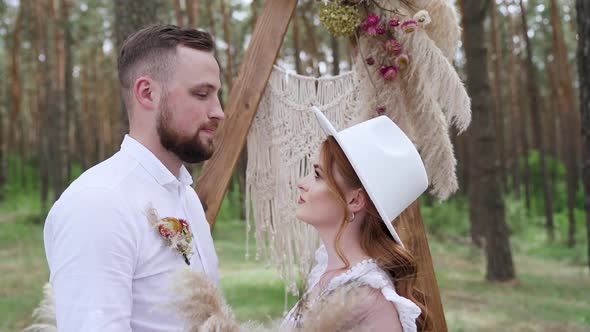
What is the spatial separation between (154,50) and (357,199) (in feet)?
2.27

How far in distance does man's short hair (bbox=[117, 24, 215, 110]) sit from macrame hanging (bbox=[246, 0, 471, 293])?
96 cm

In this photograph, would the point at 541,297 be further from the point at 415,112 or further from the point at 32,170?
the point at 32,170

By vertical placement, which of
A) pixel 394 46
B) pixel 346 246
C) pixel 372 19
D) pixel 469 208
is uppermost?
pixel 372 19

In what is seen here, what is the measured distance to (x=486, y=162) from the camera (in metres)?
7.55

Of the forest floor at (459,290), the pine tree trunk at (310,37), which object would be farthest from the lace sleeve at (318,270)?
the pine tree trunk at (310,37)

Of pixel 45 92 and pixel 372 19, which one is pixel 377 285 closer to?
pixel 372 19

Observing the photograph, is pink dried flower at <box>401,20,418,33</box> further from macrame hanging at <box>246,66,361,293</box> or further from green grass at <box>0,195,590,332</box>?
green grass at <box>0,195,590,332</box>

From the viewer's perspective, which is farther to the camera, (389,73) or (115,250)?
(389,73)

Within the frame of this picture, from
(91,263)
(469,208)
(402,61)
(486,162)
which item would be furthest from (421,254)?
(469,208)

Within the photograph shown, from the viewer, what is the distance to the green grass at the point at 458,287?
5.53m

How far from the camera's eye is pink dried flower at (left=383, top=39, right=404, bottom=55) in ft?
8.40

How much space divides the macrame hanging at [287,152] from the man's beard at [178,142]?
107cm

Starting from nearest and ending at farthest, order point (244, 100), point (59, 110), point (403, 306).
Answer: point (403, 306)
point (244, 100)
point (59, 110)

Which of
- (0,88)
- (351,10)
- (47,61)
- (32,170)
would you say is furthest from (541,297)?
(0,88)
